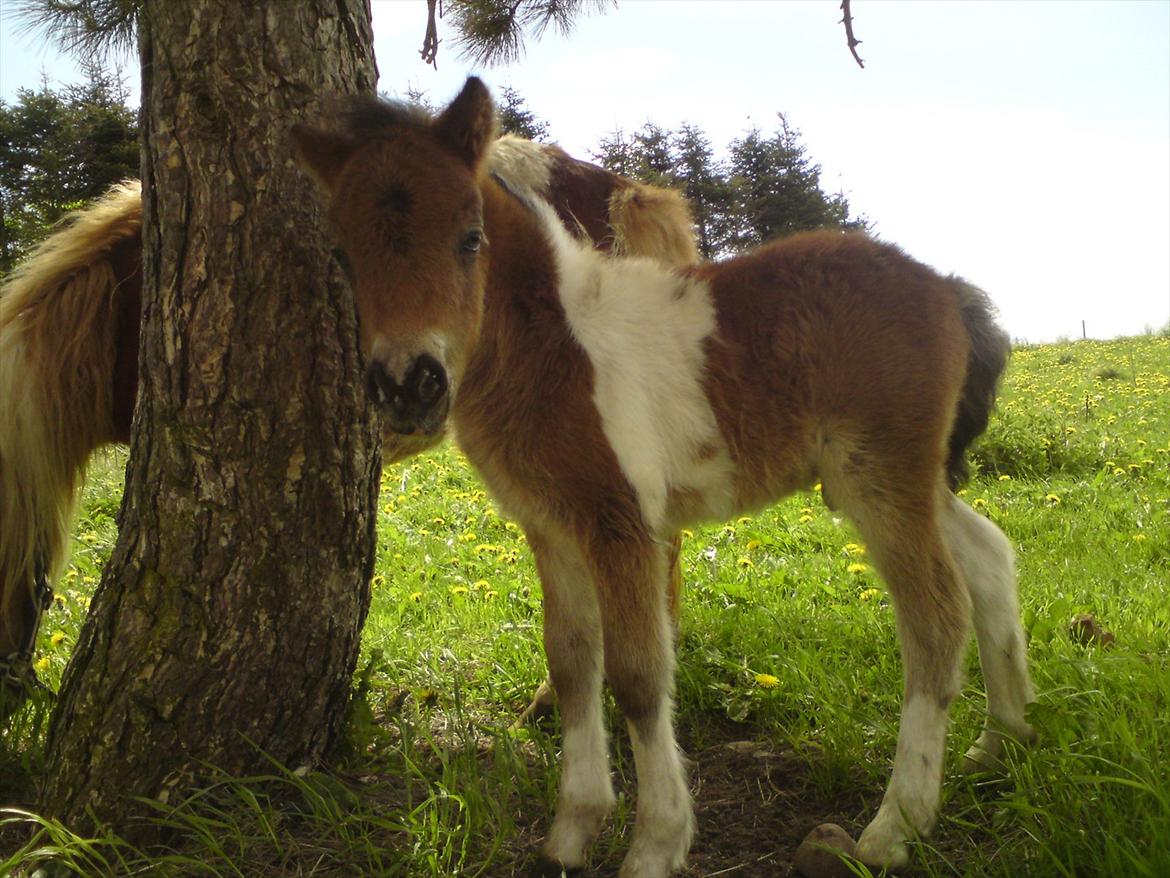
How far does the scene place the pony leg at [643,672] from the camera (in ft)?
8.16

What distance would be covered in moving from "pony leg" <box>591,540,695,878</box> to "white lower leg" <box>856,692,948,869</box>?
0.47m

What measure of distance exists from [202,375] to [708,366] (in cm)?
142

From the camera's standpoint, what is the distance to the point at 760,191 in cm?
1814

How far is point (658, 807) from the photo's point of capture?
8.11 feet

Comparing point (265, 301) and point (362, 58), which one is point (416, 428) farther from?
point (362, 58)

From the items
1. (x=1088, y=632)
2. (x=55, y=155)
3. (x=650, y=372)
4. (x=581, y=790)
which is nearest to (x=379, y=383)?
(x=650, y=372)

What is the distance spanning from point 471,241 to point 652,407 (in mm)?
695

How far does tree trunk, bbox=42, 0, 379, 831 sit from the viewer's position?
8.36 ft

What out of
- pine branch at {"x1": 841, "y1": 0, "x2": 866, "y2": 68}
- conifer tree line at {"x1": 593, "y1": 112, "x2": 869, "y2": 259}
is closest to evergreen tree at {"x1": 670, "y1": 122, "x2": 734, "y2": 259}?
conifer tree line at {"x1": 593, "y1": 112, "x2": 869, "y2": 259}

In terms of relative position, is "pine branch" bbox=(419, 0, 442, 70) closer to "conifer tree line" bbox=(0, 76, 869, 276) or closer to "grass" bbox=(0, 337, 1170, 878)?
"grass" bbox=(0, 337, 1170, 878)

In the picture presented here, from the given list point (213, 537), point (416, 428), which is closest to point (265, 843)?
point (213, 537)

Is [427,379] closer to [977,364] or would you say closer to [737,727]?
[737,727]

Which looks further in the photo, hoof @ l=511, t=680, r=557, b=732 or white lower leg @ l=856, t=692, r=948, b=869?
hoof @ l=511, t=680, r=557, b=732

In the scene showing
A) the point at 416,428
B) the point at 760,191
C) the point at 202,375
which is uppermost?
the point at 760,191
